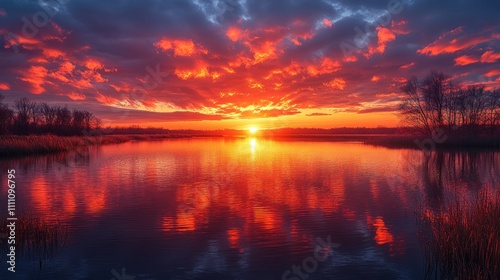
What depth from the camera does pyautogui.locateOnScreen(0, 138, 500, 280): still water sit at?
8.41 meters

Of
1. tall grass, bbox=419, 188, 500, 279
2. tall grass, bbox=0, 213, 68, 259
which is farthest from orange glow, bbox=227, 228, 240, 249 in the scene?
tall grass, bbox=419, 188, 500, 279

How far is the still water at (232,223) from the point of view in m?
8.41

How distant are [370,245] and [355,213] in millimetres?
3752

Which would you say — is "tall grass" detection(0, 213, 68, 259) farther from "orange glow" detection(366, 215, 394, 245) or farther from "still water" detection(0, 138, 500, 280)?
"orange glow" detection(366, 215, 394, 245)

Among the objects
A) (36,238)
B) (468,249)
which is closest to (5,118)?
(36,238)

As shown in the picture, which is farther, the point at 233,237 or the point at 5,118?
the point at 5,118

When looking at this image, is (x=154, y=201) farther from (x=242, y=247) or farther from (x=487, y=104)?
(x=487, y=104)

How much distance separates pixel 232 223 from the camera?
12344 millimetres

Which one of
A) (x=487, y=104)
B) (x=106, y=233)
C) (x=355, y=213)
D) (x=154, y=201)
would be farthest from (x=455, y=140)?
(x=106, y=233)

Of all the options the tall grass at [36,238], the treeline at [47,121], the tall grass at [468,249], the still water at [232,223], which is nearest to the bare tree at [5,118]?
the treeline at [47,121]

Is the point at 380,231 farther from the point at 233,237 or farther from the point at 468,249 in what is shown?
the point at 233,237

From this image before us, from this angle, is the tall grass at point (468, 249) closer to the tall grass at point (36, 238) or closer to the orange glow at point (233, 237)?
the orange glow at point (233, 237)

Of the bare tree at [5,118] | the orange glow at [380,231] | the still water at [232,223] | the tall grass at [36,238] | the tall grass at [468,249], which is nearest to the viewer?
the tall grass at [468,249]

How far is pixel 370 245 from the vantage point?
10023 millimetres
